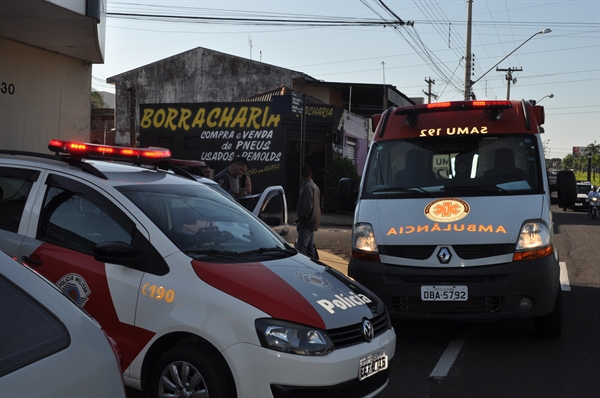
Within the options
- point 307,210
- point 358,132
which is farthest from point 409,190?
point 358,132

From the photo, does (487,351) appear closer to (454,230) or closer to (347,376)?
(454,230)

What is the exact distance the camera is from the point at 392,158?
7.44 m

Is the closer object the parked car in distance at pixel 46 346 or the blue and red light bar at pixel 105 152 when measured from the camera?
the parked car in distance at pixel 46 346

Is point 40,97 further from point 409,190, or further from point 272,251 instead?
point 272,251

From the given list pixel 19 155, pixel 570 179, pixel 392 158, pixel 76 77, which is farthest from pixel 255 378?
pixel 76 77

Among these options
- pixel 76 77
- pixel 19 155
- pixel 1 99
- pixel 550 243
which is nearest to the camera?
pixel 19 155

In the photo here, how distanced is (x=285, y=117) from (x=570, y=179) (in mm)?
19175

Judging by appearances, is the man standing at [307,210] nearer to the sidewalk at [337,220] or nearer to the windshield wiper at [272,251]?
the windshield wiper at [272,251]

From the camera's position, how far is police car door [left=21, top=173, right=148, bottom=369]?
14.1ft

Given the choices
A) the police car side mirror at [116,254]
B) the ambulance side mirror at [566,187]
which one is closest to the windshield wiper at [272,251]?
the police car side mirror at [116,254]

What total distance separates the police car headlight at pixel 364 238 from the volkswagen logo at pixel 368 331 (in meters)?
2.23

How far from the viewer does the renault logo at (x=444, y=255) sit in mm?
6266

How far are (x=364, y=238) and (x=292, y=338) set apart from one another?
2861mm

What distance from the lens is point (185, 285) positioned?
411cm
